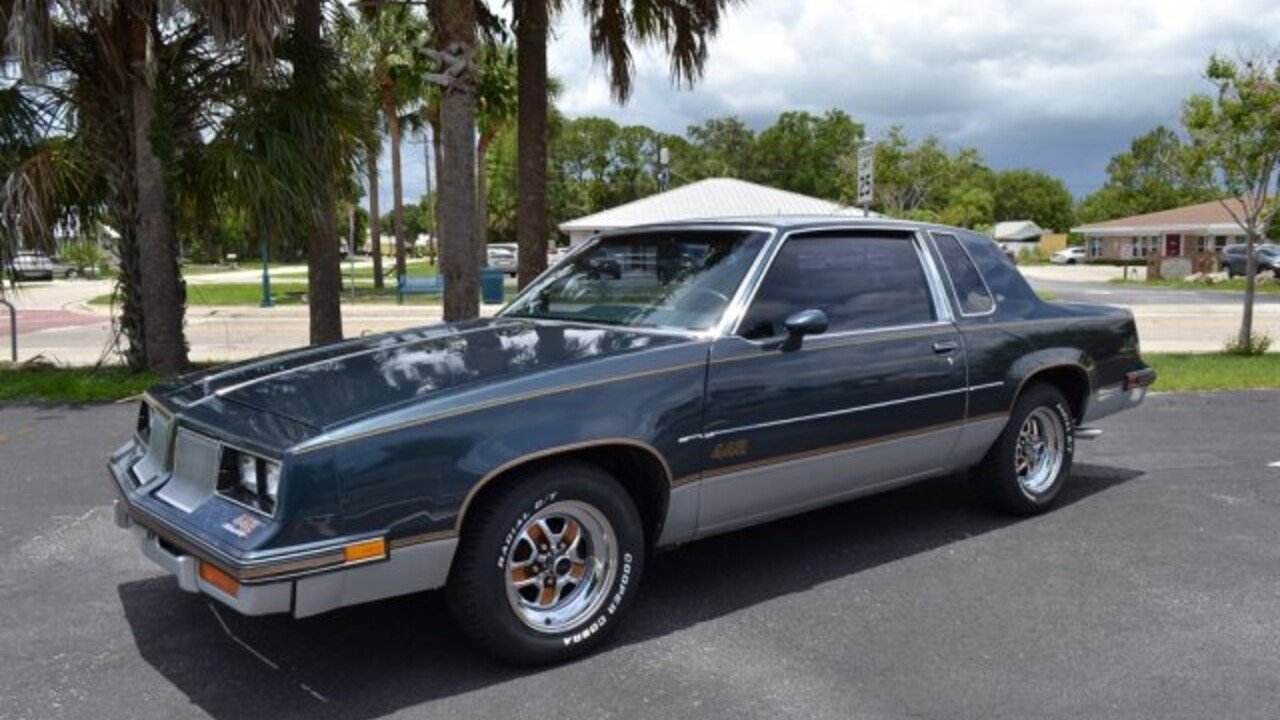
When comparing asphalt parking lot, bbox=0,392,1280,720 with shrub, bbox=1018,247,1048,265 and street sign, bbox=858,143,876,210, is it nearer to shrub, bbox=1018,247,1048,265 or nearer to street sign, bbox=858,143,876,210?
street sign, bbox=858,143,876,210

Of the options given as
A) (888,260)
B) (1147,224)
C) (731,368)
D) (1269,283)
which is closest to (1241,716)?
(731,368)

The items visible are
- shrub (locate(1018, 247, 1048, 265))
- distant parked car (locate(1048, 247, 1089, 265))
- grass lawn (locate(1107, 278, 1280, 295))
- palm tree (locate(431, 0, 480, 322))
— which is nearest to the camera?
palm tree (locate(431, 0, 480, 322))

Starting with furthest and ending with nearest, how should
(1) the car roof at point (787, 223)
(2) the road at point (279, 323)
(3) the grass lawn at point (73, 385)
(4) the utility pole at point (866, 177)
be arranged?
1. (2) the road at point (279, 323)
2. (4) the utility pole at point (866, 177)
3. (3) the grass lawn at point (73, 385)
4. (1) the car roof at point (787, 223)

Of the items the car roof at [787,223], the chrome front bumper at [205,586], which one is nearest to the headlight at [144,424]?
the chrome front bumper at [205,586]

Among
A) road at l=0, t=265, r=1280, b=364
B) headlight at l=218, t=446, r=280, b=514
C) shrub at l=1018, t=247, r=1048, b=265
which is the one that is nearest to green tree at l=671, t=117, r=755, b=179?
shrub at l=1018, t=247, r=1048, b=265

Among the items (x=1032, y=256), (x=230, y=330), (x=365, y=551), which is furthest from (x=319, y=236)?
(x=1032, y=256)

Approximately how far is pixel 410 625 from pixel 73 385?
793 cm

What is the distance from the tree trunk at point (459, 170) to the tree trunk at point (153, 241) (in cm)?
326

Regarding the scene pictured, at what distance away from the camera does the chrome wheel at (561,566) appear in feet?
12.7

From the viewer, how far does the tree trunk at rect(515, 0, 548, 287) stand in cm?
1147

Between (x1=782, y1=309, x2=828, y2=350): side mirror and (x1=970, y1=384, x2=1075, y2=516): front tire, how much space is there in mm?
1806

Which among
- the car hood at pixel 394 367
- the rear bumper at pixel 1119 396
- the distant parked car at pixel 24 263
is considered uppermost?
the distant parked car at pixel 24 263

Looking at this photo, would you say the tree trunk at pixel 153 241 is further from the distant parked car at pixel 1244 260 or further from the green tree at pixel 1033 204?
the green tree at pixel 1033 204

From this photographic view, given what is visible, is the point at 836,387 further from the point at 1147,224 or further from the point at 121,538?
the point at 1147,224
